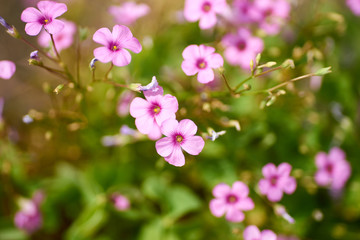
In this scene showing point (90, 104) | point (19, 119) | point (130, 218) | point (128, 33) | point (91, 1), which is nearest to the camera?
point (128, 33)

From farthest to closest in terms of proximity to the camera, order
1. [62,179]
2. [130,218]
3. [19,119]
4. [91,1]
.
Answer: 1. [91,1]
2. [19,119]
3. [62,179]
4. [130,218]

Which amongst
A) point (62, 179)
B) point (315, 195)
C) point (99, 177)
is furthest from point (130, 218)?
point (315, 195)

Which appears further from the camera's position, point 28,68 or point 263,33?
point 28,68

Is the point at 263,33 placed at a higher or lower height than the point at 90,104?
lower

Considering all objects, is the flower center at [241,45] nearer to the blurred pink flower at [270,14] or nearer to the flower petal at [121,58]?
the blurred pink flower at [270,14]

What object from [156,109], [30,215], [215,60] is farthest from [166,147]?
[30,215]

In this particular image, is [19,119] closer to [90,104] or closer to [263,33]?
[90,104]
